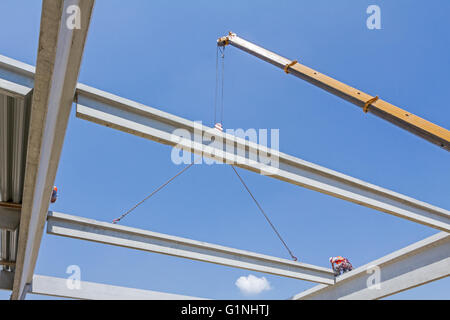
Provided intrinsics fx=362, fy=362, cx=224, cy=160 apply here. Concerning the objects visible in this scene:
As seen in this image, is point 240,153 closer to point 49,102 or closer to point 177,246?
point 49,102

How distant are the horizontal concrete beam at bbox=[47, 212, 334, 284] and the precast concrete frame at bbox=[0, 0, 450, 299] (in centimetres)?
2

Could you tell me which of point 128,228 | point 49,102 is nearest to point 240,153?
point 49,102

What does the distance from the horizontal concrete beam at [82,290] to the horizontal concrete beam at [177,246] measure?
1.25 meters

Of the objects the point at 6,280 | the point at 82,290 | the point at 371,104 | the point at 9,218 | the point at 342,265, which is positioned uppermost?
Result: the point at 371,104

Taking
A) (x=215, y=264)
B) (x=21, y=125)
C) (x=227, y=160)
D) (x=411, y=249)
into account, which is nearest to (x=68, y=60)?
(x=21, y=125)

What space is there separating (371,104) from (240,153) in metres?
3.16

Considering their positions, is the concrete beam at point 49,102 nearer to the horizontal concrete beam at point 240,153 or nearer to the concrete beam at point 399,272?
the horizontal concrete beam at point 240,153

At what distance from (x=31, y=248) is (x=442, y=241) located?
7.44m

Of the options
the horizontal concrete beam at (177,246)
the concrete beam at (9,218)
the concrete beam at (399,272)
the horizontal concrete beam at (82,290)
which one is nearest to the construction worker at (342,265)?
the concrete beam at (399,272)

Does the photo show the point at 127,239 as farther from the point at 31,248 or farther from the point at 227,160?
the point at 227,160

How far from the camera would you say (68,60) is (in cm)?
345

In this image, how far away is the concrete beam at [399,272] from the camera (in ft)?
22.5

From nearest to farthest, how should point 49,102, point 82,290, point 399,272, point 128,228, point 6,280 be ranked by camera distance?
1. point 49,102
2. point 128,228
3. point 82,290
4. point 399,272
5. point 6,280

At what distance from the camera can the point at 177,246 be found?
7.21 metres
